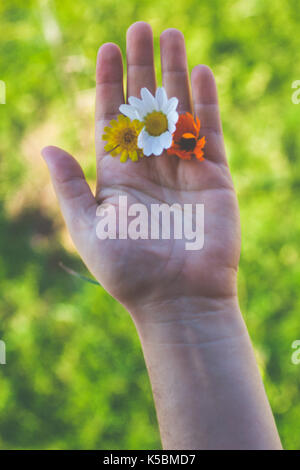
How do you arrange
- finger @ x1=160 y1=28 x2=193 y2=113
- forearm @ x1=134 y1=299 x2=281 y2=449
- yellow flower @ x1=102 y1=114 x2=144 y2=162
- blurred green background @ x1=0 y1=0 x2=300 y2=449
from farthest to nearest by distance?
1. blurred green background @ x1=0 y1=0 x2=300 y2=449
2. finger @ x1=160 y1=28 x2=193 y2=113
3. yellow flower @ x1=102 y1=114 x2=144 y2=162
4. forearm @ x1=134 y1=299 x2=281 y2=449

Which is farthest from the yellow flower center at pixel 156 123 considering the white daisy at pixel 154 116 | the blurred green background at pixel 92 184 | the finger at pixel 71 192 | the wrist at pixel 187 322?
the blurred green background at pixel 92 184

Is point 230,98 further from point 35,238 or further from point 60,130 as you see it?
point 35,238

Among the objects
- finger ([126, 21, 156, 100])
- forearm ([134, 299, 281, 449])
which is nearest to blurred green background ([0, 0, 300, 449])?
forearm ([134, 299, 281, 449])

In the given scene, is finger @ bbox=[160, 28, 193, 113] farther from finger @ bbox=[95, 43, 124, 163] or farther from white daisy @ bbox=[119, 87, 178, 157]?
finger @ bbox=[95, 43, 124, 163]

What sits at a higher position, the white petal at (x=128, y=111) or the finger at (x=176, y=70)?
the finger at (x=176, y=70)

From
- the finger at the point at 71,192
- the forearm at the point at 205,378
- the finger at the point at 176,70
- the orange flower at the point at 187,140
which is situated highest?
the finger at the point at 176,70

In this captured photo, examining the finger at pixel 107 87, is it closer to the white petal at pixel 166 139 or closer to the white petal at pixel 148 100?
the white petal at pixel 148 100
